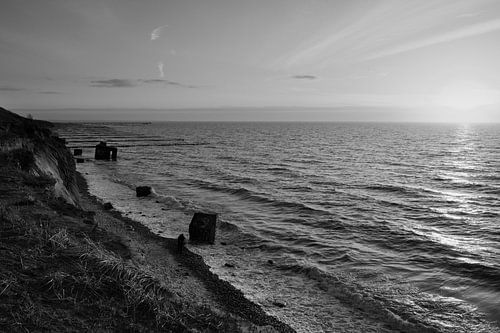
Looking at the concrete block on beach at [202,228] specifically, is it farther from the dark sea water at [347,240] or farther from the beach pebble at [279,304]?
the beach pebble at [279,304]

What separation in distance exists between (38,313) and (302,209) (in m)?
19.5

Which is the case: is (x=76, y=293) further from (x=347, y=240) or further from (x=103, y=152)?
(x=103, y=152)

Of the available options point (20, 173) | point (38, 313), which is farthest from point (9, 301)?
point (20, 173)

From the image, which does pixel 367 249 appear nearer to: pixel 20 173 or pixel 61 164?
pixel 20 173

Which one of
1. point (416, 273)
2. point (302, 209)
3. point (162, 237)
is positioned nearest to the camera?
point (416, 273)

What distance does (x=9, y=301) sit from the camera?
6.82 m

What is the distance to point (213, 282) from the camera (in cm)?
1250

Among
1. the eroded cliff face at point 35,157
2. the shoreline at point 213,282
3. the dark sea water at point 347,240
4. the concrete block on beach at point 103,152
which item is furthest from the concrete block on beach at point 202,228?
the concrete block on beach at point 103,152

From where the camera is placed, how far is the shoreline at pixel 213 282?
1027cm

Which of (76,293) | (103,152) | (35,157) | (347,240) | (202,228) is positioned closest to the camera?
(76,293)

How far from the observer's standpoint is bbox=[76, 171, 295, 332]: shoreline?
10.3m

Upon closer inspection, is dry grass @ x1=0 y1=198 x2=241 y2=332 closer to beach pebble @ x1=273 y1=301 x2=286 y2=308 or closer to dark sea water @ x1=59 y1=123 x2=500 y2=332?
beach pebble @ x1=273 y1=301 x2=286 y2=308

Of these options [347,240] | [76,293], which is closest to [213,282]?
[76,293]

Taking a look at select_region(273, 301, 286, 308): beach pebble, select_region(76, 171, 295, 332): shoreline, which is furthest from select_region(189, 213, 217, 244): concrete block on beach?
select_region(273, 301, 286, 308): beach pebble
